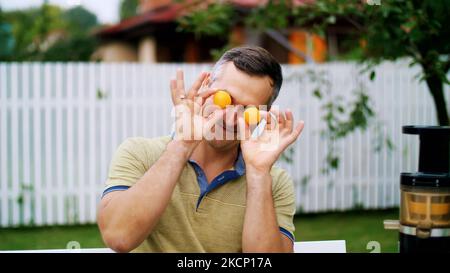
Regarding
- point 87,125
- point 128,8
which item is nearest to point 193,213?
point 87,125

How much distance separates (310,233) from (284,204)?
14.7ft

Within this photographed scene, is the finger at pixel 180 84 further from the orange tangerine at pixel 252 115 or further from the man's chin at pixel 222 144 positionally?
the man's chin at pixel 222 144

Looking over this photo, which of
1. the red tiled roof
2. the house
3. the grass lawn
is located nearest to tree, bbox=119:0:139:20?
the house

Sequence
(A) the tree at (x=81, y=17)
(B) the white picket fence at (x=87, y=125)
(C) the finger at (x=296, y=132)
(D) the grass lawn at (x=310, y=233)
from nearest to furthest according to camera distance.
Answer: (C) the finger at (x=296, y=132) → (D) the grass lawn at (x=310, y=233) → (B) the white picket fence at (x=87, y=125) → (A) the tree at (x=81, y=17)

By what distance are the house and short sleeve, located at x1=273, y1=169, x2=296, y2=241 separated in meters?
9.32

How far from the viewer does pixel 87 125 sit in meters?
7.40

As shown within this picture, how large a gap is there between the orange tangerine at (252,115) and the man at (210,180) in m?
0.02

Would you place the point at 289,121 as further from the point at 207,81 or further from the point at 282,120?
the point at 207,81

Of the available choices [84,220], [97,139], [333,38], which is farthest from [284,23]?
[333,38]

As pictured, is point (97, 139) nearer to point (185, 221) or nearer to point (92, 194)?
point (92, 194)

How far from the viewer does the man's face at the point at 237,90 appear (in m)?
2.12

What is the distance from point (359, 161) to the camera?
8.10 m

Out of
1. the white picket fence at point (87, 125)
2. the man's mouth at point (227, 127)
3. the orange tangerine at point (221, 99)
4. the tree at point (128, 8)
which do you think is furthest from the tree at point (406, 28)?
the tree at point (128, 8)

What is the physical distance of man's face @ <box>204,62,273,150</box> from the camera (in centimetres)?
212
